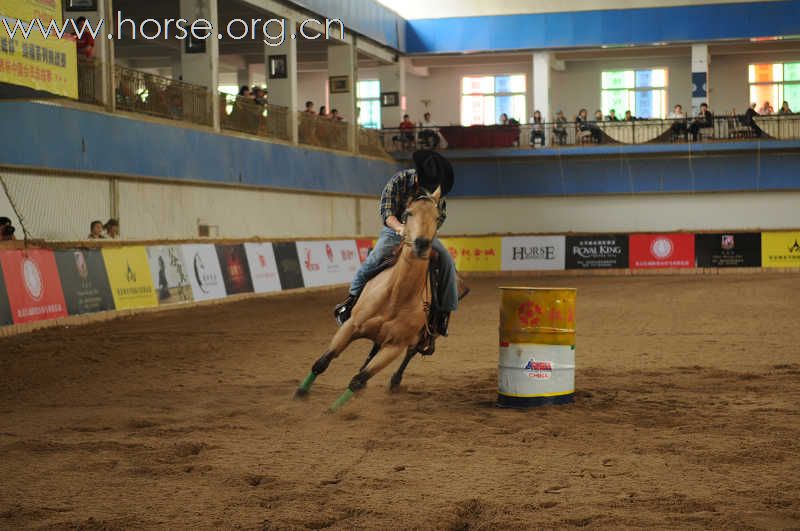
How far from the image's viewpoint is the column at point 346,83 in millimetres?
41656

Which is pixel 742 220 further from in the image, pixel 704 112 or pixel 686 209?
pixel 704 112

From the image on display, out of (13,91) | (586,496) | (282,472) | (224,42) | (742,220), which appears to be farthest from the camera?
(742,220)

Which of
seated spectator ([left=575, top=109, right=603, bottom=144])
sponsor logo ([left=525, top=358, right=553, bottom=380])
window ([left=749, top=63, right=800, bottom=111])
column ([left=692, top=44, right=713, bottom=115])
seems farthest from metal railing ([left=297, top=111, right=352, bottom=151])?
sponsor logo ([left=525, top=358, right=553, bottom=380])

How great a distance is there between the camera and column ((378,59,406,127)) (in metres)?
47.7

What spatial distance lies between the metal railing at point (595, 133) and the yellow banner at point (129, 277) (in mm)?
25400

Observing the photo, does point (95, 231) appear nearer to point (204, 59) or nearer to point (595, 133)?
point (204, 59)

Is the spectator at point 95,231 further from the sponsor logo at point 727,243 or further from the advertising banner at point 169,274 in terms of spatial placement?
the sponsor logo at point 727,243

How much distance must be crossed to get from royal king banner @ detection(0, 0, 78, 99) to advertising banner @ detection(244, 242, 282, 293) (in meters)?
8.59

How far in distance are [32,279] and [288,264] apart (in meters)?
11.0

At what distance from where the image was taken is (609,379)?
11.9 m

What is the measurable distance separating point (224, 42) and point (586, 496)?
123ft

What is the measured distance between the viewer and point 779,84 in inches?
1956

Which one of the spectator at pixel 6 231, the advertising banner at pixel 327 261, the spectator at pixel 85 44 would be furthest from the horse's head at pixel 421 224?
the advertising banner at pixel 327 261

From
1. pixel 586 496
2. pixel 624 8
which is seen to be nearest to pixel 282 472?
pixel 586 496
